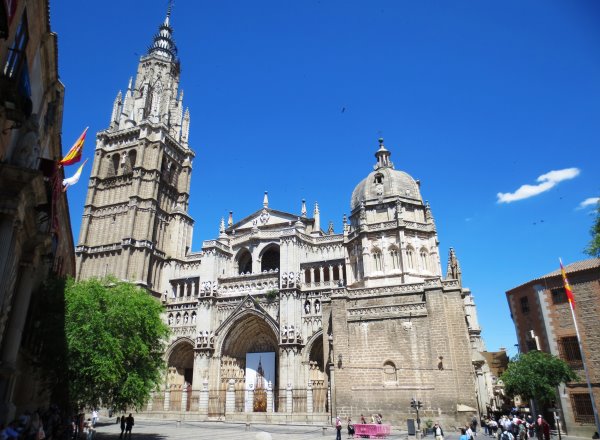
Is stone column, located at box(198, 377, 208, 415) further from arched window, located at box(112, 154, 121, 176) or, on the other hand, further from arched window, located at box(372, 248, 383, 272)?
arched window, located at box(112, 154, 121, 176)

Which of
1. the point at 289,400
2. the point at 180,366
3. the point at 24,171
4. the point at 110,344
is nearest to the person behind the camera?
the point at 24,171

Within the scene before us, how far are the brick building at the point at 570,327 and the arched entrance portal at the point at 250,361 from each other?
64.7 ft

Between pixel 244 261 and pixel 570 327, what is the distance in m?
28.8

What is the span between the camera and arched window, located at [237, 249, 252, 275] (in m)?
43.7

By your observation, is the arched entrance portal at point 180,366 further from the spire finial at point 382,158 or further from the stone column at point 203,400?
the spire finial at point 382,158

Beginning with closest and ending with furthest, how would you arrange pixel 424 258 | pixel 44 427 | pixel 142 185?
pixel 44 427
pixel 424 258
pixel 142 185

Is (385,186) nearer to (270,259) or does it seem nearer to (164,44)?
(270,259)

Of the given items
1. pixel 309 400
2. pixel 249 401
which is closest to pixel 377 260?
pixel 309 400

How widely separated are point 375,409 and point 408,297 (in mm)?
6765

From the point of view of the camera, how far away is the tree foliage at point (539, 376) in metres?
22.8

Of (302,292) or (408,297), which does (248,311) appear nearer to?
(302,292)

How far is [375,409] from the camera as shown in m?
24.1

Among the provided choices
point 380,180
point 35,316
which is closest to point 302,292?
point 380,180

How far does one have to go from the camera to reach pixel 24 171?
1068 centimetres
